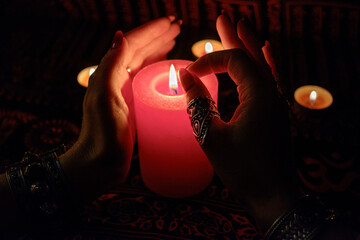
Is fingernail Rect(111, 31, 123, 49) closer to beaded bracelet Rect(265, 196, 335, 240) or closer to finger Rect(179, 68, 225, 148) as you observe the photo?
finger Rect(179, 68, 225, 148)

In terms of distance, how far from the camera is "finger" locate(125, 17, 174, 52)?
0.96 meters

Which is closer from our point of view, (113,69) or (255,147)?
(255,147)

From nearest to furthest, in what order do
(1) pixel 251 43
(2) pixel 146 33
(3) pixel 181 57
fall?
1. (1) pixel 251 43
2. (2) pixel 146 33
3. (3) pixel 181 57

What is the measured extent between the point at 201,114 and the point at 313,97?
25.0 inches

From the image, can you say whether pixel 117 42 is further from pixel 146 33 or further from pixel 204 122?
pixel 204 122

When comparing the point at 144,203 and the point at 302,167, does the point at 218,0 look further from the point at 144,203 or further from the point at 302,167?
the point at 144,203

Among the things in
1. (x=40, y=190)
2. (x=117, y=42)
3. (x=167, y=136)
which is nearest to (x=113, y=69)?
(x=117, y=42)

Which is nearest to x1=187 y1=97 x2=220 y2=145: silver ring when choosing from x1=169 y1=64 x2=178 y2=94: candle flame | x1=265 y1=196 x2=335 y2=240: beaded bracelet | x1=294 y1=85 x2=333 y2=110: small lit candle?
x1=169 y1=64 x2=178 y2=94: candle flame

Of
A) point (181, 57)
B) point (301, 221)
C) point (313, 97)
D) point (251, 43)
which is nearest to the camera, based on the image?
point (301, 221)

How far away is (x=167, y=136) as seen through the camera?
798 mm

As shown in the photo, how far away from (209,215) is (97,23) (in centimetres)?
115

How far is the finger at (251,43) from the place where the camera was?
85cm

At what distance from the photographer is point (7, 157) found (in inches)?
41.0

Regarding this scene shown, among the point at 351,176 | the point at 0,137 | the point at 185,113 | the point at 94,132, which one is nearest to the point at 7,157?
the point at 0,137
